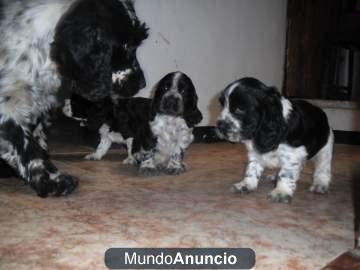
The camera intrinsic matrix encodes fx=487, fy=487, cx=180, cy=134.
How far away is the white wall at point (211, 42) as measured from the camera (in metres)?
4.29

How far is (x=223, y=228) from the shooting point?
2.00m

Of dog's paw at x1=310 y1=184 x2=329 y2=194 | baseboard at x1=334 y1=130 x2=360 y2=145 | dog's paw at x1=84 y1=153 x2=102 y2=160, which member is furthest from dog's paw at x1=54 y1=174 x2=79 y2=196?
baseboard at x1=334 y1=130 x2=360 y2=145

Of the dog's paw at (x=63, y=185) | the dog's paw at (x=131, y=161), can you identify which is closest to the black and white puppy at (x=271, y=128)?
the dog's paw at (x=63, y=185)

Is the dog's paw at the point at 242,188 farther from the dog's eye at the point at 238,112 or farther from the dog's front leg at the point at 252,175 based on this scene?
the dog's eye at the point at 238,112

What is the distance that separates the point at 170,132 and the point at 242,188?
85 cm

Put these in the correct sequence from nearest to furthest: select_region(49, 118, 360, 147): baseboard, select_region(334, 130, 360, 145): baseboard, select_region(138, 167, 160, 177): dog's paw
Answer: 1. select_region(138, 167, 160, 177): dog's paw
2. select_region(49, 118, 360, 147): baseboard
3. select_region(334, 130, 360, 145): baseboard

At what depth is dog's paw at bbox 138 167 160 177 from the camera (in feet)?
10.4

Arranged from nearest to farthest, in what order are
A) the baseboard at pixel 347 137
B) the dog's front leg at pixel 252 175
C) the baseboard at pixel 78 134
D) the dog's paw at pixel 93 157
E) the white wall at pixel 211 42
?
the dog's front leg at pixel 252 175 → the dog's paw at pixel 93 157 → the white wall at pixel 211 42 → the baseboard at pixel 78 134 → the baseboard at pixel 347 137

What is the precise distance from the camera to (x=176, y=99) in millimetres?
3230

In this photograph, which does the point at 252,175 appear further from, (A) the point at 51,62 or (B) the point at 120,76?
(A) the point at 51,62

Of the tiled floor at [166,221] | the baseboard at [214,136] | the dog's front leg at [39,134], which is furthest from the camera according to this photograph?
the baseboard at [214,136]

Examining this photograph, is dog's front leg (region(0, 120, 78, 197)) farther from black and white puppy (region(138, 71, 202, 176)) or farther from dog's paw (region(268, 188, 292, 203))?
dog's paw (region(268, 188, 292, 203))

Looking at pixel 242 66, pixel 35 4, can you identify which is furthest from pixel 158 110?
pixel 242 66

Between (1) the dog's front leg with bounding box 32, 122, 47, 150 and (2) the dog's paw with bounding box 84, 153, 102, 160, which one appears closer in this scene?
(1) the dog's front leg with bounding box 32, 122, 47, 150
